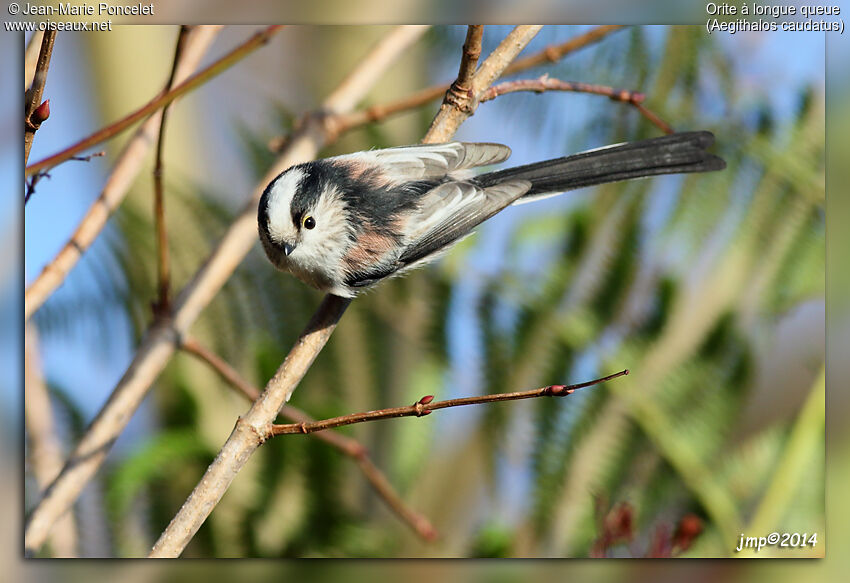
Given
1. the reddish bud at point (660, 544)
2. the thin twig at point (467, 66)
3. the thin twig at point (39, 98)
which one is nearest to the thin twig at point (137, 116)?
the thin twig at point (39, 98)

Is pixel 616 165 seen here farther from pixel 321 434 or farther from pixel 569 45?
pixel 321 434

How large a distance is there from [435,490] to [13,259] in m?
0.89

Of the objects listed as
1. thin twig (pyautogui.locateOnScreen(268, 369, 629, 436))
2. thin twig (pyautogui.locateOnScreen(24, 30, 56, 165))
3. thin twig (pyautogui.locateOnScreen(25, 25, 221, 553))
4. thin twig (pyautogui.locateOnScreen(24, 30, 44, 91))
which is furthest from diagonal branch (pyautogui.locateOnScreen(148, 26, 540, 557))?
thin twig (pyautogui.locateOnScreen(24, 30, 44, 91))

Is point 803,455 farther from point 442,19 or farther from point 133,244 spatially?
point 133,244

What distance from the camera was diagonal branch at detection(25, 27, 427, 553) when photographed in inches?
37.6

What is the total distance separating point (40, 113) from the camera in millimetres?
667

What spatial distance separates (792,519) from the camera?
1240 millimetres

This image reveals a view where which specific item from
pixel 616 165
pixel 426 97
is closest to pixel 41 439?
pixel 426 97

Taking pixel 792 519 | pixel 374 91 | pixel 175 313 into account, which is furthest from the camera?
pixel 374 91

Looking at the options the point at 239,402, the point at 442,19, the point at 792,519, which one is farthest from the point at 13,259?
the point at 792,519

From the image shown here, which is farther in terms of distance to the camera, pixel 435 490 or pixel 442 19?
pixel 435 490

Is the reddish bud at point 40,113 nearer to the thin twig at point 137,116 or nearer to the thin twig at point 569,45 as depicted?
the thin twig at point 137,116

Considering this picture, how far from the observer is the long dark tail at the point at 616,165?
3.50 ft

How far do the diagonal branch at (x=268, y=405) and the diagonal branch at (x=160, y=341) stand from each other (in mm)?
26
